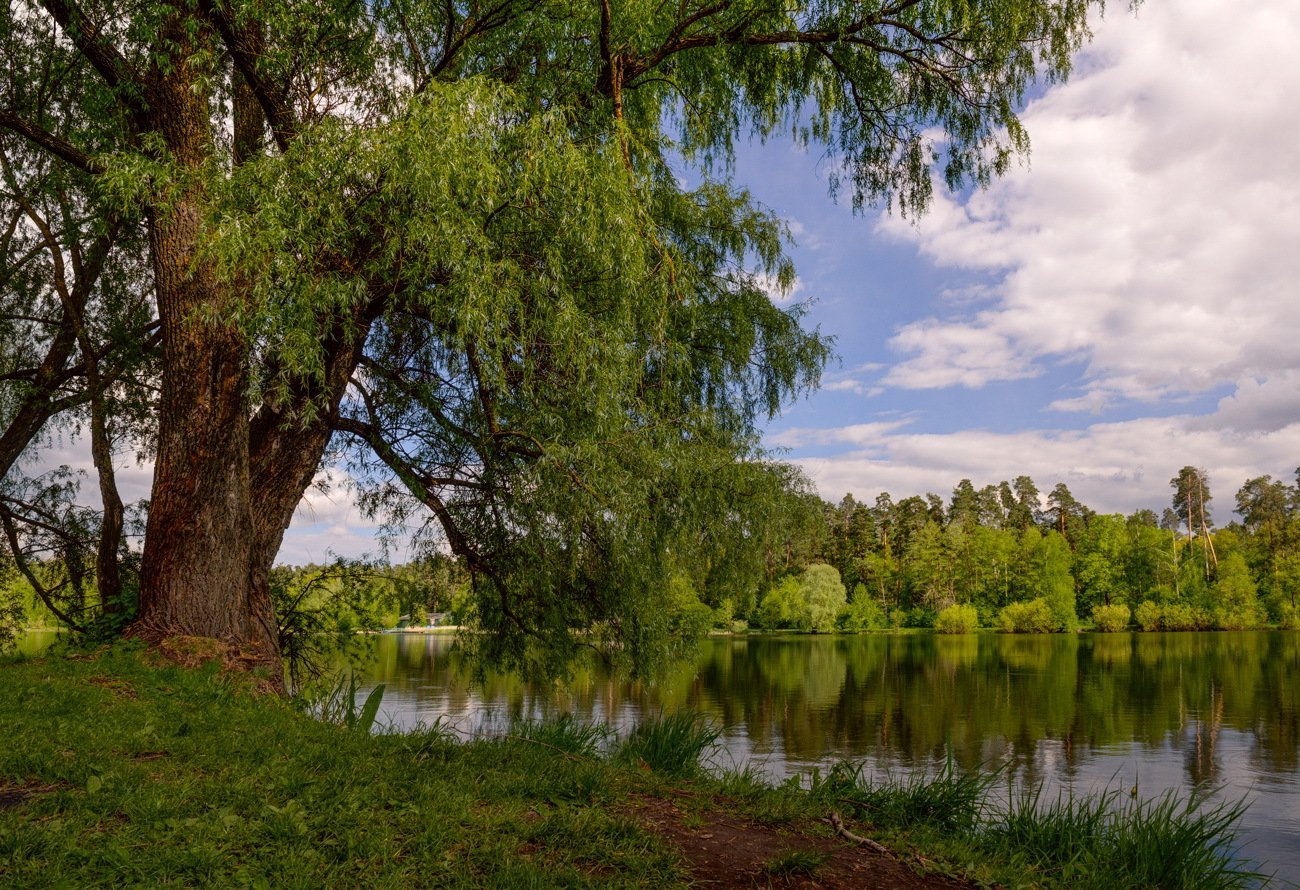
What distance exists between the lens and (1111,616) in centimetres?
7106

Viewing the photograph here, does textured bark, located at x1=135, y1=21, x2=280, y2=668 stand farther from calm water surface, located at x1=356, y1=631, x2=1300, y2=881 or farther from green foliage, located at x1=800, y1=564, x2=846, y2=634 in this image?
green foliage, located at x1=800, y1=564, x2=846, y2=634

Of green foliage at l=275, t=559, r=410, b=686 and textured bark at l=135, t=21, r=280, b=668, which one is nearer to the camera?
textured bark at l=135, t=21, r=280, b=668

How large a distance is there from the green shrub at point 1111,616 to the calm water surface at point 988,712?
29.3 m

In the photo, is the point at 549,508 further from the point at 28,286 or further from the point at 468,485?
the point at 28,286

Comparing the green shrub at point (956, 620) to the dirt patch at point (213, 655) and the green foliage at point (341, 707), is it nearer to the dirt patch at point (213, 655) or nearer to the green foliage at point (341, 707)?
the green foliage at point (341, 707)

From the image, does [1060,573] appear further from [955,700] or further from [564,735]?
[564,735]

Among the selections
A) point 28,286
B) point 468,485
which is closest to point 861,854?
point 468,485

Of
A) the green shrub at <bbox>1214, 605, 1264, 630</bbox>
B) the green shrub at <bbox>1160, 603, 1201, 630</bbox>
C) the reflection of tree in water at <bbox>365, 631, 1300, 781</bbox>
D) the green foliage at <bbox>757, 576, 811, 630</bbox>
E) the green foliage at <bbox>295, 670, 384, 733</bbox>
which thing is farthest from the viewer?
the green foliage at <bbox>757, 576, 811, 630</bbox>

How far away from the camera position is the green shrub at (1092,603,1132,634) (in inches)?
2793

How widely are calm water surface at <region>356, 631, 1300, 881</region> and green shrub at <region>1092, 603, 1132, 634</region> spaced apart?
29.3 metres

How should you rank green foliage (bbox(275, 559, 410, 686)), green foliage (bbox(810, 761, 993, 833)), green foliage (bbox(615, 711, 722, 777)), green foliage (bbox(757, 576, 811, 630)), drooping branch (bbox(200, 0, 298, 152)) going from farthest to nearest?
green foliage (bbox(757, 576, 811, 630)), green foliage (bbox(275, 559, 410, 686)), drooping branch (bbox(200, 0, 298, 152)), green foliage (bbox(615, 711, 722, 777)), green foliage (bbox(810, 761, 993, 833))

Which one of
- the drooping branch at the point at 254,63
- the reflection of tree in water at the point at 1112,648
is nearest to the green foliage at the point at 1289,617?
the reflection of tree in water at the point at 1112,648

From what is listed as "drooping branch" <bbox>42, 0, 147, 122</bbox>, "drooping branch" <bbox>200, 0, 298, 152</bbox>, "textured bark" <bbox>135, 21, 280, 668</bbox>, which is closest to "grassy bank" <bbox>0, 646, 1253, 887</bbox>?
"textured bark" <bbox>135, 21, 280, 668</bbox>

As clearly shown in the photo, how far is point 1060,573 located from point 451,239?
77.6 m
